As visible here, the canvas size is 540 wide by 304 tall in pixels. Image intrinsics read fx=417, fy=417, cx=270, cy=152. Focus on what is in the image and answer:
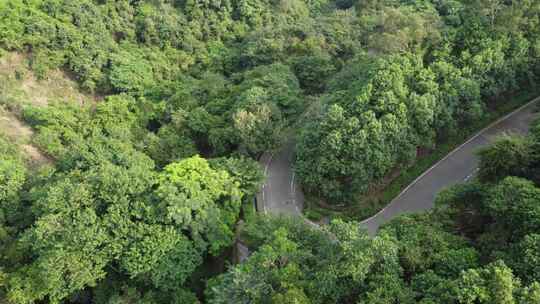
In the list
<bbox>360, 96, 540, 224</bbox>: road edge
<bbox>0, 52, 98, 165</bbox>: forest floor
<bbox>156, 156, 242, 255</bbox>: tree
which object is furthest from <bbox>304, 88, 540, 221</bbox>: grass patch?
<bbox>0, 52, 98, 165</bbox>: forest floor

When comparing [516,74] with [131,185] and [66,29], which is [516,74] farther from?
[66,29]

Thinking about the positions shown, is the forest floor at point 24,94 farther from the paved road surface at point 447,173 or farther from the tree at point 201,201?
the paved road surface at point 447,173

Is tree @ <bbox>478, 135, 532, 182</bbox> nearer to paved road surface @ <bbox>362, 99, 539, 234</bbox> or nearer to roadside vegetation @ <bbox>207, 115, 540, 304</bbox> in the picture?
roadside vegetation @ <bbox>207, 115, 540, 304</bbox>

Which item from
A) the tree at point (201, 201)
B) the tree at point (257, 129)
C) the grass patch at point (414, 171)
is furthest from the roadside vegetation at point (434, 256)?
the tree at point (257, 129)

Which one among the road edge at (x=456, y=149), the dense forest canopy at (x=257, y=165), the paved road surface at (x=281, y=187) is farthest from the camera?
the paved road surface at (x=281, y=187)

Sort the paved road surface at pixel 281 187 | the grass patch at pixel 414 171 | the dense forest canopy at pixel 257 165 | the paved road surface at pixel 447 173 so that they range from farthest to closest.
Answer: the paved road surface at pixel 281 187, the grass patch at pixel 414 171, the paved road surface at pixel 447 173, the dense forest canopy at pixel 257 165

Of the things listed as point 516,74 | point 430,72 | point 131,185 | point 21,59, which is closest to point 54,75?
point 21,59
